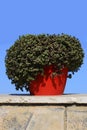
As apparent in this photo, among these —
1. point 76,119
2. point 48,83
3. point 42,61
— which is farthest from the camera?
point 48,83

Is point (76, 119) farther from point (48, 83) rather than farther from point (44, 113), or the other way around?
point (48, 83)

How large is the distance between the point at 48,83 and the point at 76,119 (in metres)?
0.75

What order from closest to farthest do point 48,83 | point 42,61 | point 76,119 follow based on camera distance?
point 76,119, point 42,61, point 48,83

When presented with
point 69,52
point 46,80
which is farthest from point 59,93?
point 69,52

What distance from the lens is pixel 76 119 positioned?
389 centimetres

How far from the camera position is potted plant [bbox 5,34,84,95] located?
14.4 ft

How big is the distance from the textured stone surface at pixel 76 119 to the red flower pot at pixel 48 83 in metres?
0.66

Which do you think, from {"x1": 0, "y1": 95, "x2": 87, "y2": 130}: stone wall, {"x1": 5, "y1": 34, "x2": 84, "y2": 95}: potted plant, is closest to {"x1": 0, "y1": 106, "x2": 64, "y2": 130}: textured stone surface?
{"x1": 0, "y1": 95, "x2": 87, "y2": 130}: stone wall

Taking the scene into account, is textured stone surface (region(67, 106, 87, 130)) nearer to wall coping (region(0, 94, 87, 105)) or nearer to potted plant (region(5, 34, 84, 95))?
wall coping (region(0, 94, 87, 105))

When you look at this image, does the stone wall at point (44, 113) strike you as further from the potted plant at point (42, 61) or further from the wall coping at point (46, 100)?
the potted plant at point (42, 61)

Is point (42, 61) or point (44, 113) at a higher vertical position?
point (42, 61)

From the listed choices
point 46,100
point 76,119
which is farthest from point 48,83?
point 76,119

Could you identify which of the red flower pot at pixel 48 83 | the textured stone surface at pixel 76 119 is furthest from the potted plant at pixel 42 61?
the textured stone surface at pixel 76 119

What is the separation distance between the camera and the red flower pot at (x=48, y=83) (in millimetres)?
4461
